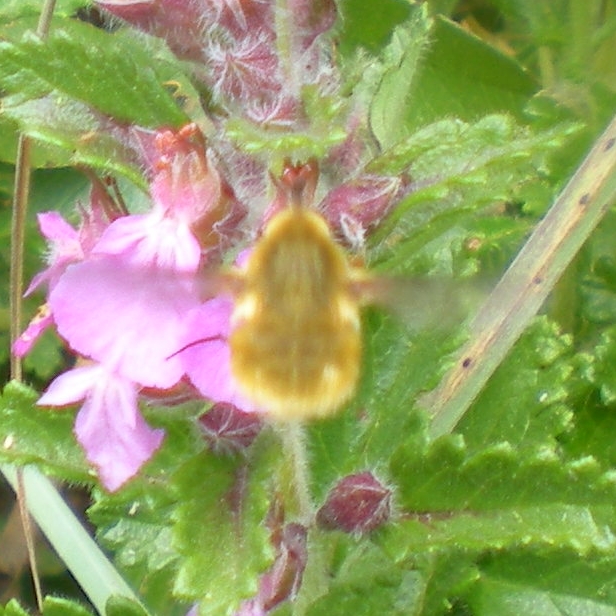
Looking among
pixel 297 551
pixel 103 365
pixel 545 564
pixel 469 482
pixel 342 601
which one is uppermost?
pixel 103 365

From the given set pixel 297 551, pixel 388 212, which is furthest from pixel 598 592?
pixel 388 212

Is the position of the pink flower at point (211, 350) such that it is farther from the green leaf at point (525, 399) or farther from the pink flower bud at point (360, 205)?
the green leaf at point (525, 399)

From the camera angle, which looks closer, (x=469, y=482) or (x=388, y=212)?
(x=388, y=212)

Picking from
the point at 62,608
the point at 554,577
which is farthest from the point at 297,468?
the point at 554,577

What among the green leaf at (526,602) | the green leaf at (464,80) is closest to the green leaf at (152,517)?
the green leaf at (526,602)

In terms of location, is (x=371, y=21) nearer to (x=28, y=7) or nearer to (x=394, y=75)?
(x=28, y=7)

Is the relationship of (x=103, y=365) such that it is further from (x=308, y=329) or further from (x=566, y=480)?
(x=566, y=480)
